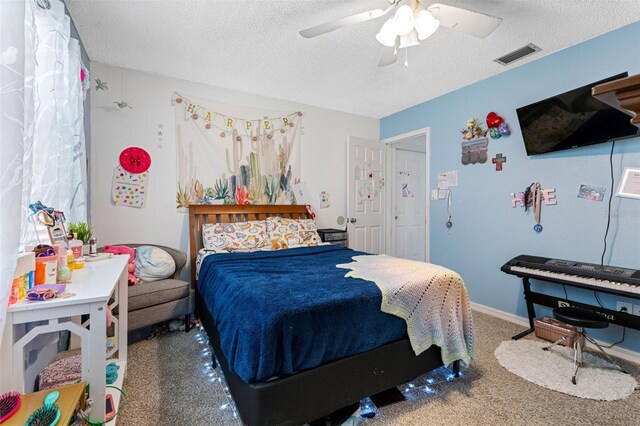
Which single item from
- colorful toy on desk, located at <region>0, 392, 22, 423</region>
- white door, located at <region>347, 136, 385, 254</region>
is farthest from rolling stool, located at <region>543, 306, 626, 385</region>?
colorful toy on desk, located at <region>0, 392, 22, 423</region>

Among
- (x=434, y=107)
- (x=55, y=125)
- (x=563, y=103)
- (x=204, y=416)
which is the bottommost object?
(x=204, y=416)

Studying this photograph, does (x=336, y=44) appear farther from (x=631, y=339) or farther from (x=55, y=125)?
(x=631, y=339)

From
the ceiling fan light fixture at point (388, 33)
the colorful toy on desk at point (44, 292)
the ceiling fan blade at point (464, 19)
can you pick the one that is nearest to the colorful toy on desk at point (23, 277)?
the colorful toy on desk at point (44, 292)

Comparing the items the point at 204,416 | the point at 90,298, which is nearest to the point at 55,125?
the point at 90,298

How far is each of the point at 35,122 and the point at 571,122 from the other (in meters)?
3.66

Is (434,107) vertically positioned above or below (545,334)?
above

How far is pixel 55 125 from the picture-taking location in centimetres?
164

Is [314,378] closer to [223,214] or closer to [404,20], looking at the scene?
[404,20]

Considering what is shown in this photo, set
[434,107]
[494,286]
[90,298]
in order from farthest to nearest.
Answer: [434,107], [494,286], [90,298]

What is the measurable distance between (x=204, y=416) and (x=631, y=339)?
3127 mm

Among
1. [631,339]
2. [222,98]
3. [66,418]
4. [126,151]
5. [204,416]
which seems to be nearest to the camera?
[66,418]

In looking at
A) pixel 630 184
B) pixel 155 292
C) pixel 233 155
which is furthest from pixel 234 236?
pixel 630 184

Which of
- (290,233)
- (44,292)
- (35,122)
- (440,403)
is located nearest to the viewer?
(44,292)

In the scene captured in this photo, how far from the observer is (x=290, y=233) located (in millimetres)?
3289
